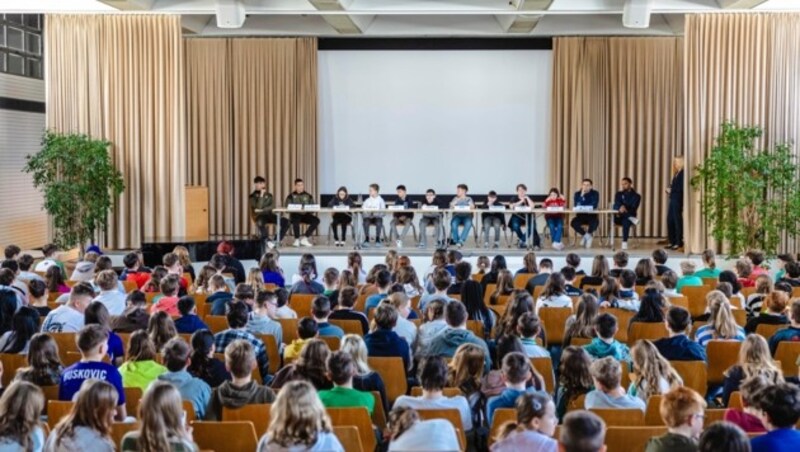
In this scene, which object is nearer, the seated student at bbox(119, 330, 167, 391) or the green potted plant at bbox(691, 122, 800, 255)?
the seated student at bbox(119, 330, 167, 391)

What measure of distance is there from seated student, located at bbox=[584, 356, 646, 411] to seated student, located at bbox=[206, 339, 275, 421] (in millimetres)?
1737

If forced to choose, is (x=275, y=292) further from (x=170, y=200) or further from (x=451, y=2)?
(x=451, y=2)

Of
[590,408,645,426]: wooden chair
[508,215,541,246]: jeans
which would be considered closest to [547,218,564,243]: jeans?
[508,215,541,246]: jeans

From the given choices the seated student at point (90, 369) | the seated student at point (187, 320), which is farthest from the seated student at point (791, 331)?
the seated student at point (90, 369)

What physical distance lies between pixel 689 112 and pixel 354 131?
6863 mm

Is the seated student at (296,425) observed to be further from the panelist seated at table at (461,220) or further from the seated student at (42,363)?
the panelist seated at table at (461,220)

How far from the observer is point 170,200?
16531 millimetres

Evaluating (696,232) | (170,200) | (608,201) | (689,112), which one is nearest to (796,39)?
(689,112)

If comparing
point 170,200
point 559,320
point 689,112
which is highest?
point 689,112

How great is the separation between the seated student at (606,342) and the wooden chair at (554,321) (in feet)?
5.92

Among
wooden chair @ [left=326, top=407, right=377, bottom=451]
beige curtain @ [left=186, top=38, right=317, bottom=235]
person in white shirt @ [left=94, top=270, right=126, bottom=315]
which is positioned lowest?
wooden chair @ [left=326, top=407, right=377, bottom=451]

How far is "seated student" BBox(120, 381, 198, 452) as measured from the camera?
4.26 m

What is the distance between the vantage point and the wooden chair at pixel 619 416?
16.8 ft

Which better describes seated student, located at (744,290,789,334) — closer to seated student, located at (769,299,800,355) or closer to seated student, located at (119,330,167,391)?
seated student, located at (769,299,800,355)
